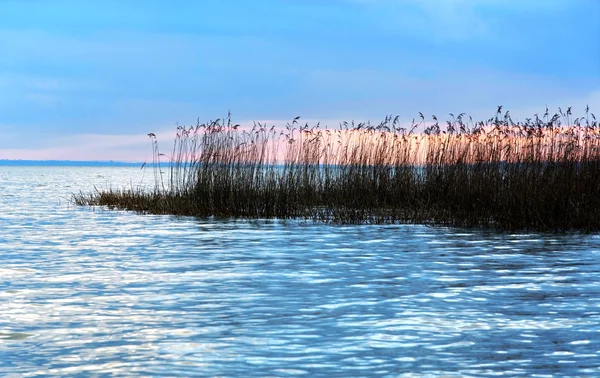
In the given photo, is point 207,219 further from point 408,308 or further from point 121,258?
point 408,308

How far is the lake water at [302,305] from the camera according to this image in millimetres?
5285

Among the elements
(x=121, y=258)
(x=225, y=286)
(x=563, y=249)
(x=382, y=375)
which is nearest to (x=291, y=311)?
(x=225, y=286)

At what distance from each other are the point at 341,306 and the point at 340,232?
679 centimetres

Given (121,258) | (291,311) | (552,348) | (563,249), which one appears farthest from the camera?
(563,249)

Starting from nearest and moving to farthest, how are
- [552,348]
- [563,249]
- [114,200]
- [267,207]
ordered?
1. [552,348]
2. [563,249]
3. [267,207]
4. [114,200]

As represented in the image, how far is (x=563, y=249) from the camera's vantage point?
11500 millimetres

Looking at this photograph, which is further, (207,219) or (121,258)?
(207,219)

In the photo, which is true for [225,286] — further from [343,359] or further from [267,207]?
[267,207]

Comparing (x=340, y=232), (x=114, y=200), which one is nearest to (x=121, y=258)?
(x=340, y=232)

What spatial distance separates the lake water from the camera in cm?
529

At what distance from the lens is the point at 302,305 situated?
7230 millimetres

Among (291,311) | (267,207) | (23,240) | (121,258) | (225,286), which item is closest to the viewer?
(291,311)

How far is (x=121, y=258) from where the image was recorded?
1077 cm

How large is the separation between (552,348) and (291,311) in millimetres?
2160
